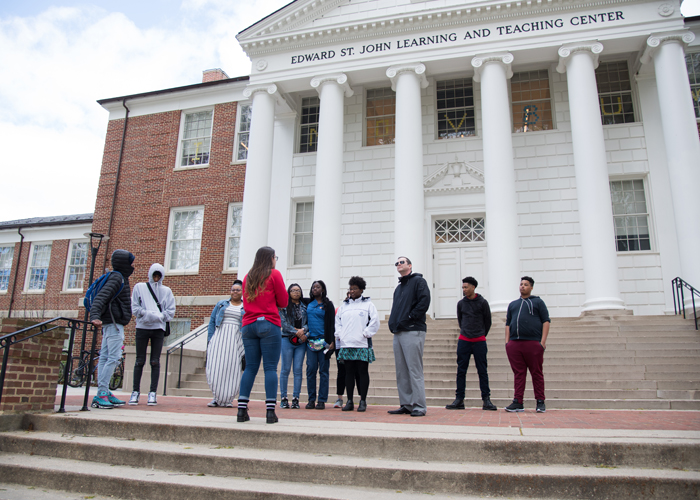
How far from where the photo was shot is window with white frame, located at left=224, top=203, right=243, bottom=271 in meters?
18.3

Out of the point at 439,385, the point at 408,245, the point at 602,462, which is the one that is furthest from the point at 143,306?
the point at 408,245

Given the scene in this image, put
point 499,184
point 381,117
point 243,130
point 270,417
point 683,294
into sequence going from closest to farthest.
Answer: point 270,417 → point 683,294 → point 499,184 → point 381,117 → point 243,130

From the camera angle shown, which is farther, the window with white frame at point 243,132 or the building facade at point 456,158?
the window with white frame at point 243,132

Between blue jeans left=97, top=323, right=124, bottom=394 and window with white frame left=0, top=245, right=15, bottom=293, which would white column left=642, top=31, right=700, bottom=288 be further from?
window with white frame left=0, top=245, right=15, bottom=293

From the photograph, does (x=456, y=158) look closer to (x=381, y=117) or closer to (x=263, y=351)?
(x=381, y=117)

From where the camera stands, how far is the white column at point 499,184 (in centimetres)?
1280

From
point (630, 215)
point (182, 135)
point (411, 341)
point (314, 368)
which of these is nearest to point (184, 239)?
point (182, 135)

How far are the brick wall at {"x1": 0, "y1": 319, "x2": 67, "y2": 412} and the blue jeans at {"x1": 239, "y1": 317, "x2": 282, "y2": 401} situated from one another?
2.24 meters

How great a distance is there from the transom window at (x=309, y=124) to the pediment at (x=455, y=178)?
461 centimetres

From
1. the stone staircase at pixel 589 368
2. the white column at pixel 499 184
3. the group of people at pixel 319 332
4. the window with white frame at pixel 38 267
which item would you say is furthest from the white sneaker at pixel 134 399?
the window with white frame at pixel 38 267

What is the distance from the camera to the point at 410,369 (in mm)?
6262

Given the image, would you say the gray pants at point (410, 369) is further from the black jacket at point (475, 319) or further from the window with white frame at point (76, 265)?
the window with white frame at point (76, 265)

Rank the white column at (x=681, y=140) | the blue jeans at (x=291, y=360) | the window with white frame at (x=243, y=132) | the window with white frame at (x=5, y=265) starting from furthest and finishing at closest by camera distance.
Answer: the window with white frame at (x=5, y=265) < the window with white frame at (x=243, y=132) < the white column at (x=681, y=140) < the blue jeans at (x=291, y=360)

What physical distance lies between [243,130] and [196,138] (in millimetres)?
2138
